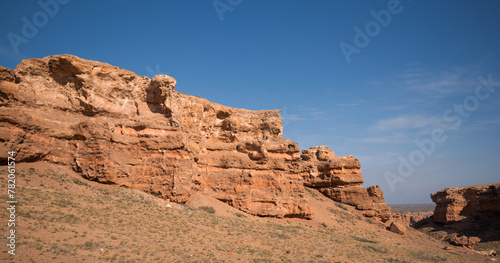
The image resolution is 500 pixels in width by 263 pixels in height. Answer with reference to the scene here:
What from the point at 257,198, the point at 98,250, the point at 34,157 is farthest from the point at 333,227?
the point at 34,157

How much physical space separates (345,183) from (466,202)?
20458mm

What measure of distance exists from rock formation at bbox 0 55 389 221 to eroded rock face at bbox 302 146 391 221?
378 inches

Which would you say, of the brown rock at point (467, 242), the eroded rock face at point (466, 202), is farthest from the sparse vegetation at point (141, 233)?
the eroded rock face at point (466, 202)

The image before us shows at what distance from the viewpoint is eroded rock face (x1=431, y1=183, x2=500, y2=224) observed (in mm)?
42938

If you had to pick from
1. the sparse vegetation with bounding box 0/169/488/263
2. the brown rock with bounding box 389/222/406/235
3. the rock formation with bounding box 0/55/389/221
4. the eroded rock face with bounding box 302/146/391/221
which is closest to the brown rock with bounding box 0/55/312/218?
the rock formation with bounding box 0/55/389/221

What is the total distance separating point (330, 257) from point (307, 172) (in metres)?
22.2

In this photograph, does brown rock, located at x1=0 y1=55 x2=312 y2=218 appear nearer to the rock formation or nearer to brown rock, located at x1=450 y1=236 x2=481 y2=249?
the rock formation

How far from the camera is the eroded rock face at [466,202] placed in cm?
4294

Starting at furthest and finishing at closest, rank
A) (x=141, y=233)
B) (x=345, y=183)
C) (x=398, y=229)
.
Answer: (x=345, y=183), (x=398, y=229), (x=141, y=233)

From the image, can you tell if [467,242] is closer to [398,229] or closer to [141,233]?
[398,229]

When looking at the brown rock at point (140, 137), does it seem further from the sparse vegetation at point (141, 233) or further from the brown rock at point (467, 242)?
the brown rock at point (467, 242)

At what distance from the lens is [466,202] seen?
4531 cm

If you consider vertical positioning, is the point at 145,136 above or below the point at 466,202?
above

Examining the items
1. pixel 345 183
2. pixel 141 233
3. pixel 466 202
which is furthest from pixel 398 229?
pixel 141 233
